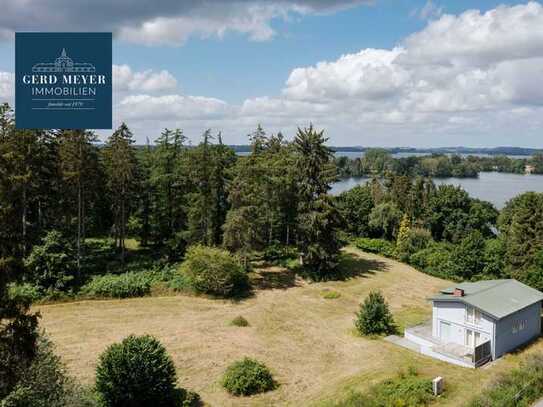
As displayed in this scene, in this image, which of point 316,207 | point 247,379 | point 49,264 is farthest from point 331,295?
point 49,264

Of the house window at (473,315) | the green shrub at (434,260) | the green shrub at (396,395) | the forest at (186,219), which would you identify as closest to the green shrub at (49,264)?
the forest at (186,219)

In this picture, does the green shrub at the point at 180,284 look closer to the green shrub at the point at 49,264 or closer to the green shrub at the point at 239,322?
the green shrub at the point at 239,322

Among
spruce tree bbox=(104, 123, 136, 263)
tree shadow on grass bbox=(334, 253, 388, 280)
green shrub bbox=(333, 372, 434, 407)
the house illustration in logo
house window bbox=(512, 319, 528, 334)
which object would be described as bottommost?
green shrub bbox=(333, 372, 434, 407)

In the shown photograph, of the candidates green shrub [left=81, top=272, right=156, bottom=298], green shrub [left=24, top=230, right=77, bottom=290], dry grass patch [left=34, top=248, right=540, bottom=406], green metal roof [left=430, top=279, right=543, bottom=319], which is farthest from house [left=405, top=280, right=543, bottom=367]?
green shrub [left=24, top=230, right=77, bottom=290]

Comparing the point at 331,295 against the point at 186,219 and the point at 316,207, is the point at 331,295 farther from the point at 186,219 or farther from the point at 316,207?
the point at 186,219

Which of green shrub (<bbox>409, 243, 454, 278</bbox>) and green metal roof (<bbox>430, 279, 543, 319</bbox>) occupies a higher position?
green metal roof (<bbox>430, 279, 543, 319</bbox>)

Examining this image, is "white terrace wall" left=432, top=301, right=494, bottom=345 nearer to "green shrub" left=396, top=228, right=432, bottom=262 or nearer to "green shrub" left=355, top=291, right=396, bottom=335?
"green shrub" left=355, top=291, right=396, bottom=335
